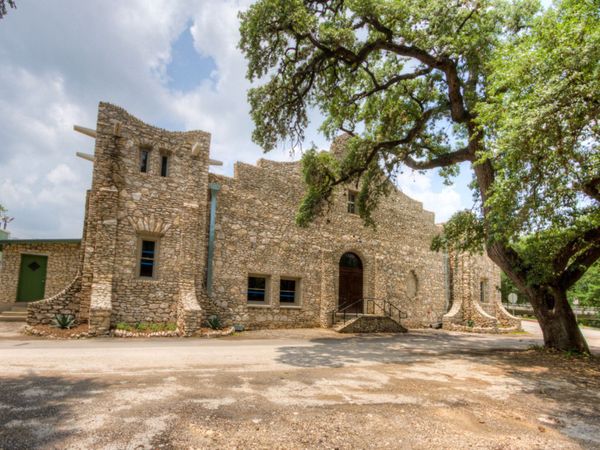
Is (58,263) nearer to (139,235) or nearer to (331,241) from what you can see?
(139,235)

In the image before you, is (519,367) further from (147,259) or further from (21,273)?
(21,273)

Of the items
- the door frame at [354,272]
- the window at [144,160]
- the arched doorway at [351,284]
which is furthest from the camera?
the arched doorway at [351,284]

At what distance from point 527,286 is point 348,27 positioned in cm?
834

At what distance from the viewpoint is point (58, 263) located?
1620 cm

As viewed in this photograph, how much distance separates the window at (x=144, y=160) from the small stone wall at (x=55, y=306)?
415cm

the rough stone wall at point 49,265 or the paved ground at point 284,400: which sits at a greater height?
the rough stone wall at point 49,265

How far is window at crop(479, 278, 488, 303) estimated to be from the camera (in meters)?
22.3

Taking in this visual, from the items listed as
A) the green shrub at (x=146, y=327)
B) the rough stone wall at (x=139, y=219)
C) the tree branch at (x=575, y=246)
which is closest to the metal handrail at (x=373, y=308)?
the rough stone wall at (x=139, y=219)

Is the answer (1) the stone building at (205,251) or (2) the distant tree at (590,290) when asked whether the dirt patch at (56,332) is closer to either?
(1) the stone building at (205,251)

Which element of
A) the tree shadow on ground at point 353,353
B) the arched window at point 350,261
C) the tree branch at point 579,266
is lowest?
the tree shadow on ground at point 353,353

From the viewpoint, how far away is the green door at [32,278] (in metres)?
15.8

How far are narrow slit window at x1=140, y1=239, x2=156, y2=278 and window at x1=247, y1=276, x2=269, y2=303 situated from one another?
3.74m

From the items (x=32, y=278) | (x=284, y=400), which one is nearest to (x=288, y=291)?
(x=32, y=278)

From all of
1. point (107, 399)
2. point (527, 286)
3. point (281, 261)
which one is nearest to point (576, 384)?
point (527, 286)
